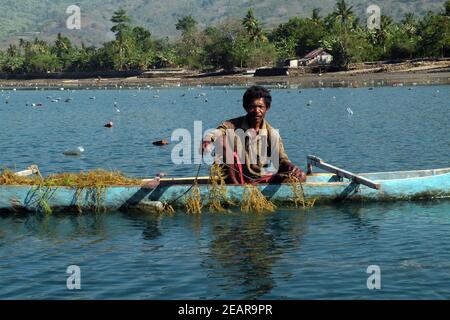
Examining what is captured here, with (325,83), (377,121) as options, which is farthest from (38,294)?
(325,83)

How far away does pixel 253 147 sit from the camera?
65.6 ft

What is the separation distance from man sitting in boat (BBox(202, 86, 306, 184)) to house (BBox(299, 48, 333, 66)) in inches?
4662

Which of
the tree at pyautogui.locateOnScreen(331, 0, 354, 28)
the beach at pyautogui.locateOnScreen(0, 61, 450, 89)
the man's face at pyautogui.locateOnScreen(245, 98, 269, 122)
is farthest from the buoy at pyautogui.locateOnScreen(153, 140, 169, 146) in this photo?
the tree at pyautogui.locateOnScreen(331, 0, 354, 28)

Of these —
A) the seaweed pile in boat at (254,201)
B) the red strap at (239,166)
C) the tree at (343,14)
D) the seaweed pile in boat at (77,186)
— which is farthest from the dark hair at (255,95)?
the tree at (343,14)

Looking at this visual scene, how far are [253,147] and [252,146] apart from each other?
5 cm

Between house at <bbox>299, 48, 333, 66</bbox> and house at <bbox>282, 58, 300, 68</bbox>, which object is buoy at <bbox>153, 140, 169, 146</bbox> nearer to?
house at <bbox>282, 58, 300, 68</bbox>

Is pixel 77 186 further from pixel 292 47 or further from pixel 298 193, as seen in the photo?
pixel 292 47

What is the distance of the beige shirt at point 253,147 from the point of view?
19.7 metres

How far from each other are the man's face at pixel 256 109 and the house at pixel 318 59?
391ft

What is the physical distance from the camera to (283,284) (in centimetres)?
1425

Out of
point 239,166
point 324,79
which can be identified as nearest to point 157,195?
point 239,166
